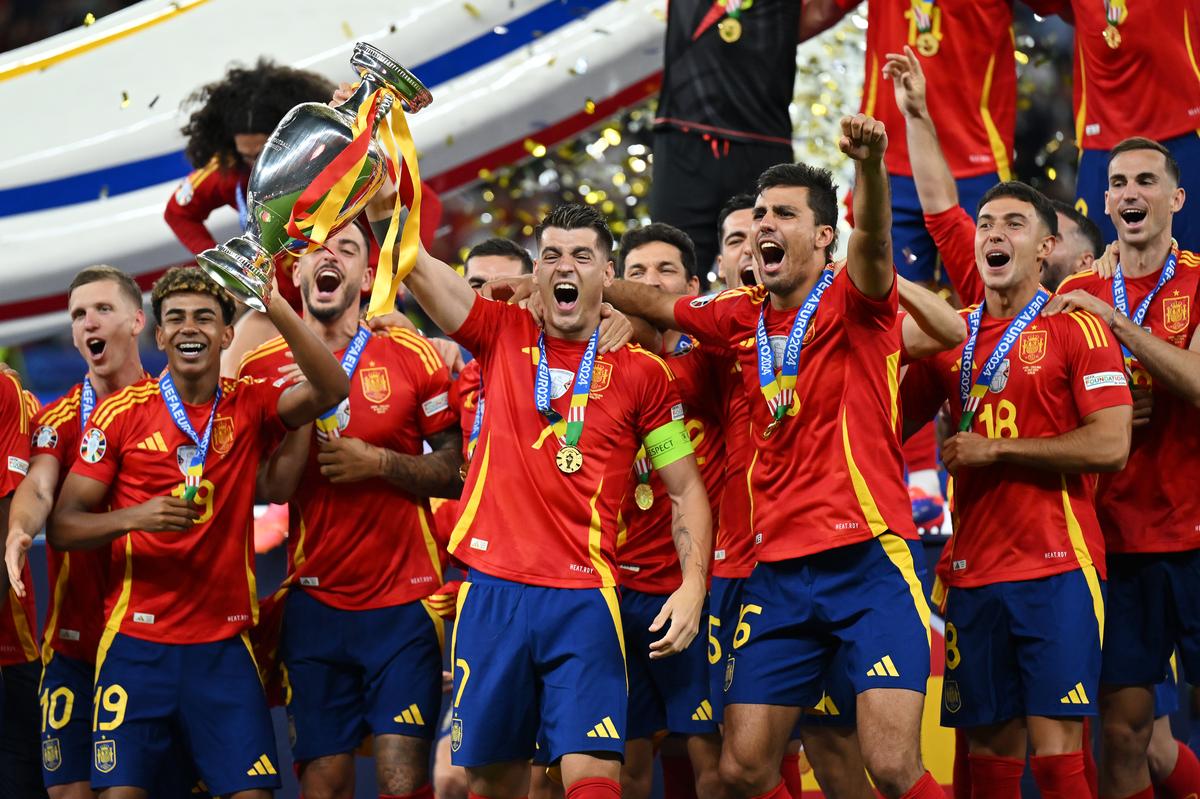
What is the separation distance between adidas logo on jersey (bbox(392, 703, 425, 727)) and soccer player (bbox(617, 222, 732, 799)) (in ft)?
2.52

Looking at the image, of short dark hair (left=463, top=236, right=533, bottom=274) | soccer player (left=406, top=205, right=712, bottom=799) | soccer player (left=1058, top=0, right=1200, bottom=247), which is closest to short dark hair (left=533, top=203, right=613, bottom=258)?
soccer player (left=406, top=205, right=712, bottom=799)

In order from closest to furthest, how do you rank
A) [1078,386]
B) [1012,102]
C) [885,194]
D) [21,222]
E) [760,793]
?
[885,194]
[760,793]
[1078,386]
[1012,102]
[21,222]

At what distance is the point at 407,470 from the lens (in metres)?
5.90

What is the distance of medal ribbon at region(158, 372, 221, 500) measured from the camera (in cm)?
559

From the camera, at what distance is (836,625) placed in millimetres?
5207

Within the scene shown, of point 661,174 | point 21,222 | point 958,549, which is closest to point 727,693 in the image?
point 958,549

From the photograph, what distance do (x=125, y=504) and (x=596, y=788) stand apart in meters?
1.98

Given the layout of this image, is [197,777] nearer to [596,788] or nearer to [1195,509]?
[596,788]

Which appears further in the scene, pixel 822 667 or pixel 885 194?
pixel 822 667

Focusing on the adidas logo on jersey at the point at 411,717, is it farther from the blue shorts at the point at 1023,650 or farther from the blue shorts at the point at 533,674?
the blue shorts at the point at 1023,650

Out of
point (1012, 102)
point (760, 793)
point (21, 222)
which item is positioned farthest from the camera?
point (21, 222)

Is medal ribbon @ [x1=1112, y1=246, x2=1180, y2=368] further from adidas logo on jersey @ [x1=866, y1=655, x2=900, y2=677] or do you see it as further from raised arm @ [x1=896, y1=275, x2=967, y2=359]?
adidas logo on jersey @ [x1=866, y1=655, x2=900, y2=677]

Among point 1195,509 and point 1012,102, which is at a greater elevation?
point 1012,102

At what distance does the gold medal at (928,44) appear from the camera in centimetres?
732
